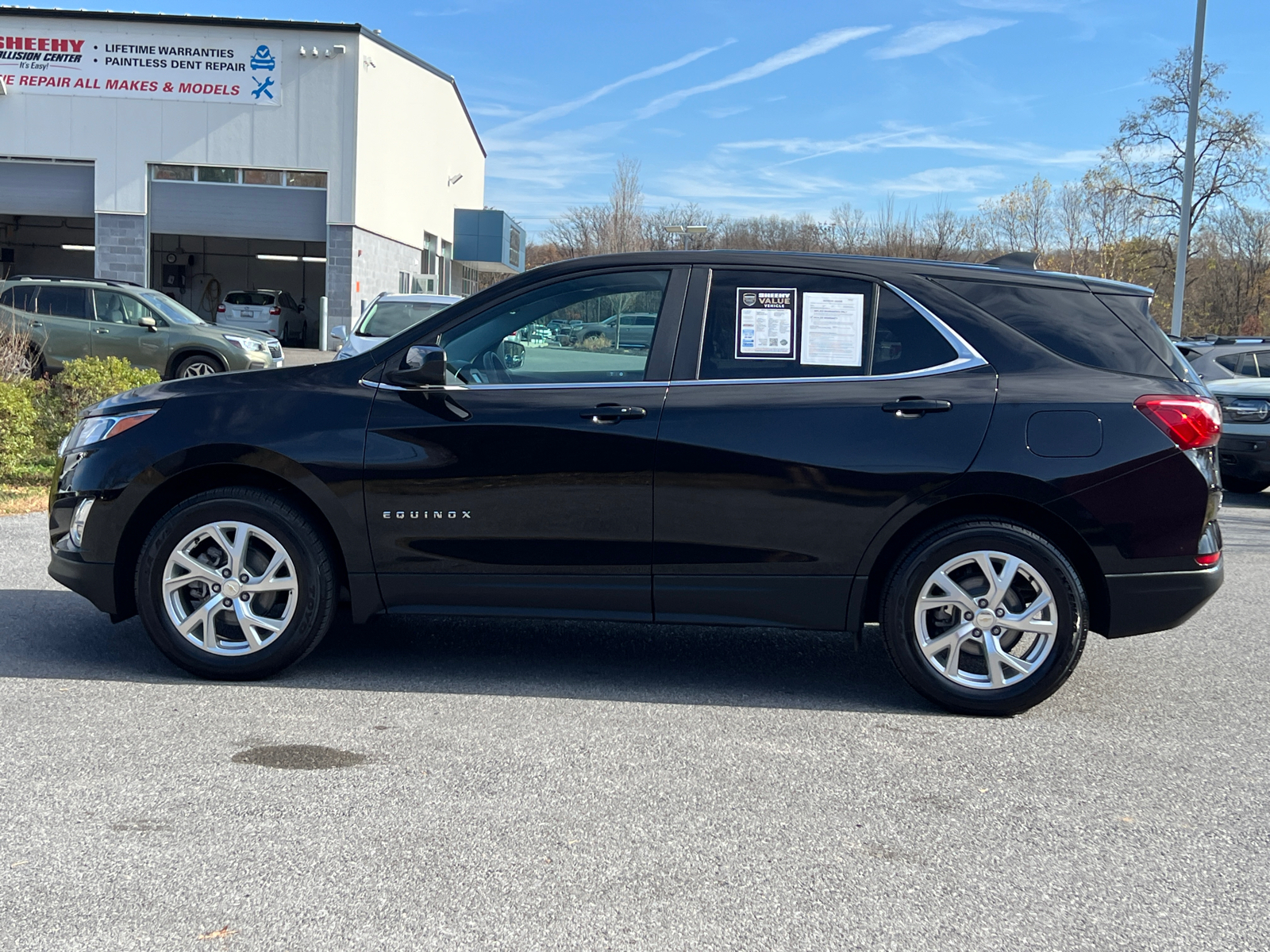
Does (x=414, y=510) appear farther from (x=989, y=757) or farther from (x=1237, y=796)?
(x=1237, y=796)

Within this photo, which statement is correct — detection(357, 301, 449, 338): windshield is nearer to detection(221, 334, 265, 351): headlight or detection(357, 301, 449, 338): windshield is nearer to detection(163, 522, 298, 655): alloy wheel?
detection(221, 334, 265, 351): headlight

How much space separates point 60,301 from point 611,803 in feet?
55.6

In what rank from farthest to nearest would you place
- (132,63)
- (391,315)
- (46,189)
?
(46,189) → (132,63) → (391,315)

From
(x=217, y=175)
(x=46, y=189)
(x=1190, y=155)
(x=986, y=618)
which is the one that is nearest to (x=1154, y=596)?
(x=986, y=618)

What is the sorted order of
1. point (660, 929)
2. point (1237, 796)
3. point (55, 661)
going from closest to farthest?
point (660, 929), point (1237, 796), point (55, 661)

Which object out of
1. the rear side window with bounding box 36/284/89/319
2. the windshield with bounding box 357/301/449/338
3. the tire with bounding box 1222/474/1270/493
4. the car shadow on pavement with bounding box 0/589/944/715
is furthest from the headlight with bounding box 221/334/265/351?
the tire with bounding box 1222/474/1270/493

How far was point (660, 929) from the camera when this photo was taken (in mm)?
2889

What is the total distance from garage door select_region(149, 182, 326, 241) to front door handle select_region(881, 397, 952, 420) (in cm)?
3174

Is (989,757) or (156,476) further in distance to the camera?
(156,476)

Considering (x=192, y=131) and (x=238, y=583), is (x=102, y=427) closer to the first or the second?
(x=238, y=583)

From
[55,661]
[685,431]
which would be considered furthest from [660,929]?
[55,661]

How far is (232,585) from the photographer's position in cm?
475

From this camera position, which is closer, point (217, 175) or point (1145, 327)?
point (1145, 327)

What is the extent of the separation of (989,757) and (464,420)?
237cm
